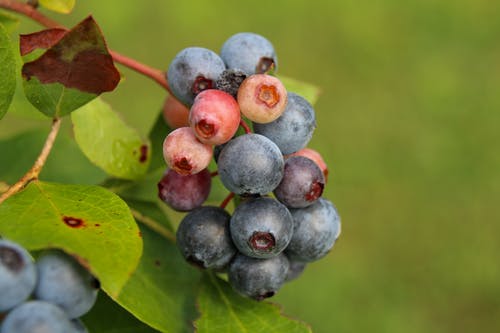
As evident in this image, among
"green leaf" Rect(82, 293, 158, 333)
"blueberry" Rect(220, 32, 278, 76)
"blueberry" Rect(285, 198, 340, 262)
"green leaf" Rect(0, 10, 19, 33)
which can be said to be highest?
"blueberry" Rect(220, 32, 278, 76)

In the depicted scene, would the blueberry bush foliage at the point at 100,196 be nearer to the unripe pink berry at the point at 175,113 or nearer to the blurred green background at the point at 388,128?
the unripe pink berry at the point at 175,113

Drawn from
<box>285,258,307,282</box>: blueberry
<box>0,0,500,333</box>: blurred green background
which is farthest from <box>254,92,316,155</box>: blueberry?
<box>0,0,500,333</box>: blurred green background

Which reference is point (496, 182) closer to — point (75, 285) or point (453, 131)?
point (453, 131)

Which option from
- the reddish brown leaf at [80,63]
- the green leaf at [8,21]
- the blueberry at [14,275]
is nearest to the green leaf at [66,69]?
the reddish brown leaf at [80,63]

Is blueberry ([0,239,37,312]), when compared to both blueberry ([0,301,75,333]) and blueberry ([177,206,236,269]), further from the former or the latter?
blueberry ([177,206,236,269])

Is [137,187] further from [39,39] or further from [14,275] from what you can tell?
[14,275]

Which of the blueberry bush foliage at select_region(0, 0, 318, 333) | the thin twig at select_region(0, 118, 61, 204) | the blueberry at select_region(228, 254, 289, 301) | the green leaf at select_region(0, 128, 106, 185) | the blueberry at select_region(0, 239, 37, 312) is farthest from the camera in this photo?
the green leaf at select_region(0, 128, 106, 185)
